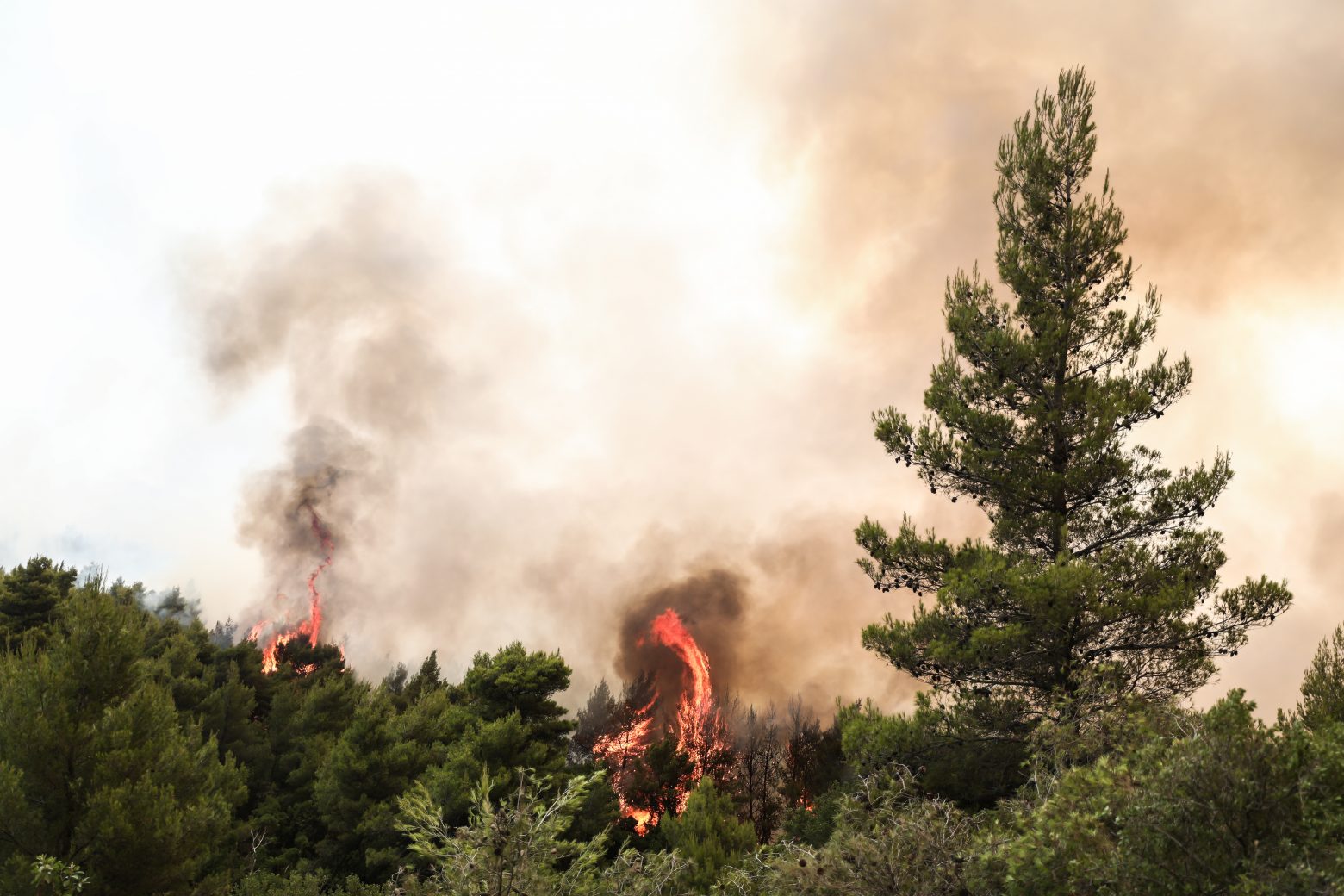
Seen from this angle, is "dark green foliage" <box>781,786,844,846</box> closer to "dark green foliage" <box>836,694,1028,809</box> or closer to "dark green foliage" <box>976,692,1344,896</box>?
"dark green foliage" <box>836,694,1028,809</box>

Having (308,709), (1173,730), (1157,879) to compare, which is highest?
(308,709)

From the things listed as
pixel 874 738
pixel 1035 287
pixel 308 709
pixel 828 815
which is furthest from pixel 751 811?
pixel 1035 287

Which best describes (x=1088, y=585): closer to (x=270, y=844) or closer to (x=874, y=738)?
(x=874, y=738)

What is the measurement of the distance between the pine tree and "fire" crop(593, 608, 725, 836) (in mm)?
8661

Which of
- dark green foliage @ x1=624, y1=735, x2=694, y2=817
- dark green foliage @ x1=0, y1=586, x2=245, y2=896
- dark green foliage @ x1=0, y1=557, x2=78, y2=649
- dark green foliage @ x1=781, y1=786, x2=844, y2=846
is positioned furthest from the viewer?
dark green foliage @ x1=624, y1=735, x2=694, y2=817

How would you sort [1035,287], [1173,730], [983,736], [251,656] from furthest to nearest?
[251,656]
[1035,287]
[983,736]
[1173,730]

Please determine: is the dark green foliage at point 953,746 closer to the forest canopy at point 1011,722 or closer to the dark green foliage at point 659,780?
the forest canopy at point 1011,722

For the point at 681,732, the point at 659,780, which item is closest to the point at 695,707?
the point at 681,732

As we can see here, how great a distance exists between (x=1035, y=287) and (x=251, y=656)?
51712 millimetres

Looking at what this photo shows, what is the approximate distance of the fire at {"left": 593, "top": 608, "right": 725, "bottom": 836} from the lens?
4369 cm


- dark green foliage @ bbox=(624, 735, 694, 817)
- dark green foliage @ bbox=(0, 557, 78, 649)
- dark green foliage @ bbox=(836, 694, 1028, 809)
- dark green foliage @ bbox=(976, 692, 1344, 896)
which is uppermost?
dark green foliage @ bbox=(0, 557, 78, 649)

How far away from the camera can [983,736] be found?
14.5 metres

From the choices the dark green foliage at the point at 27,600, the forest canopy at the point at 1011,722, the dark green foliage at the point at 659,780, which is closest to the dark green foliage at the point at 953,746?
the forest canopy at the point at 1011,722

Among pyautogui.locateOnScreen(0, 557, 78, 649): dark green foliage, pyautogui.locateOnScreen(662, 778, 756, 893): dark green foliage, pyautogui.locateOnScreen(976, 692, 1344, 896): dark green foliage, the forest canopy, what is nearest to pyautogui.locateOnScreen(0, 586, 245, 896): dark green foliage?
the forest canopy
